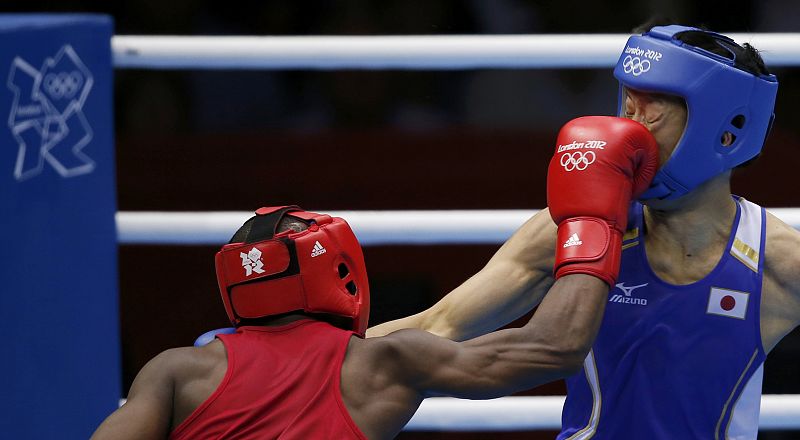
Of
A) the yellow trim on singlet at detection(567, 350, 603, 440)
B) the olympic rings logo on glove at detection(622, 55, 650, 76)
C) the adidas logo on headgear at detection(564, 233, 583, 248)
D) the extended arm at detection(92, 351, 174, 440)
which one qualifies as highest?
the olympic rings logo on glove at detection(622, 55, 650, 76)

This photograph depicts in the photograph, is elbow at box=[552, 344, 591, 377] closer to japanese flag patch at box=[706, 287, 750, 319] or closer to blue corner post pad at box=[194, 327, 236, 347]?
japanese flag patch at box=[706, 287, 750, 319]

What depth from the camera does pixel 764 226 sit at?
224 centimetres

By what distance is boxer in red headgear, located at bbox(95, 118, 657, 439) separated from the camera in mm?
1918

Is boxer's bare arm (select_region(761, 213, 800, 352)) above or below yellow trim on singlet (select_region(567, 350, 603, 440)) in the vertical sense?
above

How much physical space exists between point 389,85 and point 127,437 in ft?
8.76

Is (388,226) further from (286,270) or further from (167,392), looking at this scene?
(167,392)

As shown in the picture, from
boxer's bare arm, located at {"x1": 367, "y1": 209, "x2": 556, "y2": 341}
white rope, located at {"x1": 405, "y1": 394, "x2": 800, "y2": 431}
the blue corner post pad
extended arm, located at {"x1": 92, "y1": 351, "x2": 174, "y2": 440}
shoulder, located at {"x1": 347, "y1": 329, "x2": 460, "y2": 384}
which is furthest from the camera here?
white rope, located at {"x1": 405, "y1": 394, "x2": 800, "y2": 431}

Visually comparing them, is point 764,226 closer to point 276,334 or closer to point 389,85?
point 276,334

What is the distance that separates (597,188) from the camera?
202cm

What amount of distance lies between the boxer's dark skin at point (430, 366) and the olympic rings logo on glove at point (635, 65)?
42 cm

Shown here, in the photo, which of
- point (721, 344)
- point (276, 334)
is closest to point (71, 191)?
point (276, 334)

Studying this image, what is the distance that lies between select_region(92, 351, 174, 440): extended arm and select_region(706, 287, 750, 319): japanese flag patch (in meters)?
0.97

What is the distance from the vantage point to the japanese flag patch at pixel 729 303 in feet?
7.16

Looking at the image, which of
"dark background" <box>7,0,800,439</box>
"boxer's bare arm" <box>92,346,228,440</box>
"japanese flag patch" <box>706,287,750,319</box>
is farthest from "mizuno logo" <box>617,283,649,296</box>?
"dark background" <box>7,0,800,439</box>
